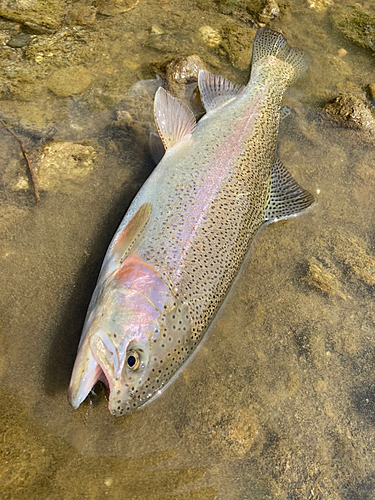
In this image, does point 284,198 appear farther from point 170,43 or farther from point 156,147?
point 170,43

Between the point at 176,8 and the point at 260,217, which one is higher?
the point at 176,8

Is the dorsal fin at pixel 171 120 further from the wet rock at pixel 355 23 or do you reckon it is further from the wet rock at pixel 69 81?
the wet rock at pixel 355 23

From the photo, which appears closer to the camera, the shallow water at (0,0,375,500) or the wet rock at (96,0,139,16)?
the shallow water at (0,0,375,500)

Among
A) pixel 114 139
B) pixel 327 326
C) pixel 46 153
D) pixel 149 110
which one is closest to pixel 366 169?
pixel 327 326

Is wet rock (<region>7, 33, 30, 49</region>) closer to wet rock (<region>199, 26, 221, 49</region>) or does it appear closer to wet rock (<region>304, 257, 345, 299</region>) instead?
wet rock (<region>199, 26, 221, 49</region>)

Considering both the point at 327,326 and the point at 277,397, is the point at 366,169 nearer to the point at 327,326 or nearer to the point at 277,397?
the point at 327,326

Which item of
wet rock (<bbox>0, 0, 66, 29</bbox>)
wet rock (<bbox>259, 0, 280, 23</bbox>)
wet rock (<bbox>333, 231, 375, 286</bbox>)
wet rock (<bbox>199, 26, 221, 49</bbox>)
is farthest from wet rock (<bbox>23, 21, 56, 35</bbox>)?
wet rock (<bbox>333, 231, 375, 286</bbox>)
